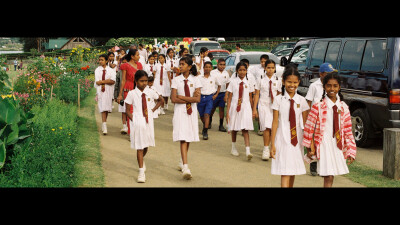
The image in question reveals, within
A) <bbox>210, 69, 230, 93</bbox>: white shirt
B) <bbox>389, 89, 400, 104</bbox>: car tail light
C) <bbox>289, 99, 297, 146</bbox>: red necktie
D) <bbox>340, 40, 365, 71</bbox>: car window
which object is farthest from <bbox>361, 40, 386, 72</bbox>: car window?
<bbox>289, 99, 297, 146</bbox>: red necktie

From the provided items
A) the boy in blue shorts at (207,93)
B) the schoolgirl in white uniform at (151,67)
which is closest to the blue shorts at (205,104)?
the boy in blue shorts at (207,93)

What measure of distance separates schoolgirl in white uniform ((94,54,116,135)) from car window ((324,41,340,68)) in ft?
17.1

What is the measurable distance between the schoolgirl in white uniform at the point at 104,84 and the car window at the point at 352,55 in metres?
5.51

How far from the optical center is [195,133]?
8.07 metres

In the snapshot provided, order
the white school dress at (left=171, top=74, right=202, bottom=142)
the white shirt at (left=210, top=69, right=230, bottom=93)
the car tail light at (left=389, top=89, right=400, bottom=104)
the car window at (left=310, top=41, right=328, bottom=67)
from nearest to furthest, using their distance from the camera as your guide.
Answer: the white school dress at (left=171, top=74, right=202, bottom=142) → the car tail light at (left=389, top=89, right=400, bottom=104) → the car window at (left=310, top=41, right=328, bottom=67) → the white shirt at (left=210, top=69, right=230, bottom=93)

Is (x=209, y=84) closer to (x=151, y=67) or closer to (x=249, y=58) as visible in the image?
(x=151, y=67)

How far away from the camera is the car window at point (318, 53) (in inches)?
463

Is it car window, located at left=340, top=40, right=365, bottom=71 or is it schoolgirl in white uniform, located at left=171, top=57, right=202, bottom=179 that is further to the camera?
car window, located at left=340, top=40, right=365, bottom=71

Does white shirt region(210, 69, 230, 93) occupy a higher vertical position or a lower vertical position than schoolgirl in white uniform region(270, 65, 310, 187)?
higher

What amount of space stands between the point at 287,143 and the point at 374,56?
4.97 m

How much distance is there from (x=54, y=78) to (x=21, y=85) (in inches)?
37.6

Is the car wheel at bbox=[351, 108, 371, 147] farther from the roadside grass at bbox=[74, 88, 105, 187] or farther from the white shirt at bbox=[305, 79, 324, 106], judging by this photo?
the roadside grass at bbox=[74, 88, 105, 187]

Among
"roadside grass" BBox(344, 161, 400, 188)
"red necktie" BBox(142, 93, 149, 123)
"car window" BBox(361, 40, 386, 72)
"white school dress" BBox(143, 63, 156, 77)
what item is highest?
"car window" BBox(361, 40, 386, 72)

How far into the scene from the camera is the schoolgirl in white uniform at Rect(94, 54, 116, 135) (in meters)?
12.0
